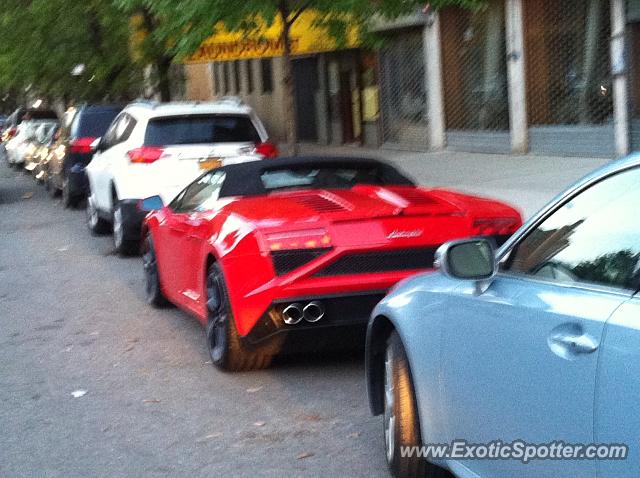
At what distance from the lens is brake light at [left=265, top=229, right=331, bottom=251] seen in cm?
705

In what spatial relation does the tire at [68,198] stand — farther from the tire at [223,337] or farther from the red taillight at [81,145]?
the tire at [223,337]

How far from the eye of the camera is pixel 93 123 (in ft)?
68.0

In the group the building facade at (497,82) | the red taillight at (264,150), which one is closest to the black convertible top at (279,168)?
the red taillight at (264,150)

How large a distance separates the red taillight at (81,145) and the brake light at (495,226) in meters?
13.8

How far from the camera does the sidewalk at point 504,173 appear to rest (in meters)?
16.7

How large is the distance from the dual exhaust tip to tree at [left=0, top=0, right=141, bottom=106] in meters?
21.5

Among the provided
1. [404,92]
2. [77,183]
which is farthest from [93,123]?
[404,92]

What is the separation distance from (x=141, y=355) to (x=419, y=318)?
404 cm

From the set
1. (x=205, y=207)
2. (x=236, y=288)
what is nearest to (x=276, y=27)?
(x=205, y=207)

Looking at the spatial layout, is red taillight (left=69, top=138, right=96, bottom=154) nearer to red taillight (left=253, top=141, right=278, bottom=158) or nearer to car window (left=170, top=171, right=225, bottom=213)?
red taillight (left=253, top=141, right=278, bottom=158)

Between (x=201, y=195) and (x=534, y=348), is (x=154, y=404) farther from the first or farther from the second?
(x=534, y=348)

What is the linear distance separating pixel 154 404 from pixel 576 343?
392 centimetres

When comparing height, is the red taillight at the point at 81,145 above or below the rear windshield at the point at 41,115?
above

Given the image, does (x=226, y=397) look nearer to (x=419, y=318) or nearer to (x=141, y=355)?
(x=141, y=355)
